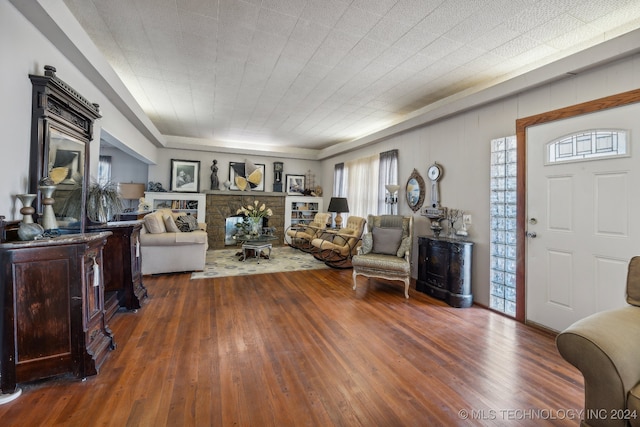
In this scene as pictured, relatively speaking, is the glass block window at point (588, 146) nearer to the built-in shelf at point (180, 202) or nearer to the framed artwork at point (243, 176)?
the framed artwork at point (243, 176)

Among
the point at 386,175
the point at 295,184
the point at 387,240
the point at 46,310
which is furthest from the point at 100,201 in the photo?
the point at 295,184

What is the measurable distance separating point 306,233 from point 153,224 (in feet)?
11.1

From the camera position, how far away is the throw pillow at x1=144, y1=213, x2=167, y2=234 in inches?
173

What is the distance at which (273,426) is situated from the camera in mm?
1447

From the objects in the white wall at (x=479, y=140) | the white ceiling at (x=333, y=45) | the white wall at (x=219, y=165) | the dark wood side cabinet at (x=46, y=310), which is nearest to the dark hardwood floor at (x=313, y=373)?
the dark wood side cabinet at (x=46, y=310)

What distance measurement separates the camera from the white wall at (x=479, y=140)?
2377mm

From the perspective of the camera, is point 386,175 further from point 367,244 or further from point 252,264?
point 252,264

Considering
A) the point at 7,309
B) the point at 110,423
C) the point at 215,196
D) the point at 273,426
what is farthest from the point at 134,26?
the point at 215,196

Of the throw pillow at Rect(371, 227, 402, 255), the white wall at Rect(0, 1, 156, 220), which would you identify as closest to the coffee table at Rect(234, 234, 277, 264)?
the throw pillow at Rect(371, 227, 402, 255)

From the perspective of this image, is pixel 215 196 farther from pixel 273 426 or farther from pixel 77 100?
pixel 273 426

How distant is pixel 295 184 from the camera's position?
8008mm

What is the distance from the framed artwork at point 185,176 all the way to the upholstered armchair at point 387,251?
479cm

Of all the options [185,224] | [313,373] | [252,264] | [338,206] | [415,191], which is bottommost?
[313,373]

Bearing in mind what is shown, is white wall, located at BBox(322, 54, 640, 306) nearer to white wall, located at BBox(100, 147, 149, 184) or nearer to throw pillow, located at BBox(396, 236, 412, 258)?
throw pillow, located at BBox(396, 236, 412, 258)
